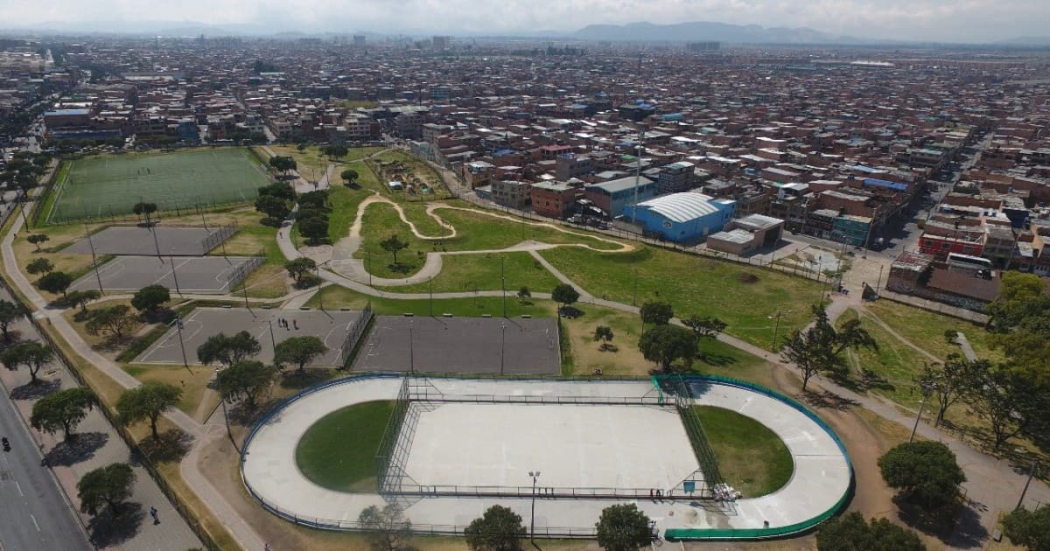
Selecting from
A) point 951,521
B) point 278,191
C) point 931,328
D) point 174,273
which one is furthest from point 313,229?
point 931,328

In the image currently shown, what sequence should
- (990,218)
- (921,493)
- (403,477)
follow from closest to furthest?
1. (921,493)
2. (403,477)
3. (990,218)

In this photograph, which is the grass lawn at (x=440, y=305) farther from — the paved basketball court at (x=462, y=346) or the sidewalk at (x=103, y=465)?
the sidewalk at (x=103, y=465)

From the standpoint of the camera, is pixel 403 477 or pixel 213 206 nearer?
pixel 403 477

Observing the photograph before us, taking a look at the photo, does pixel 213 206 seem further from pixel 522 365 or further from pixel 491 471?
pixel 491 471

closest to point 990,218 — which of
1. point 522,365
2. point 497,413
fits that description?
point 522,365

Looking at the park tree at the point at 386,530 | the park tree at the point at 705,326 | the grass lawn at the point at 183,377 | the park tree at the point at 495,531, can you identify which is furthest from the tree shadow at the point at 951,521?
the grass lawn at the point at 183,377

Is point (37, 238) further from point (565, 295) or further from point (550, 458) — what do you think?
point (550, 458)
